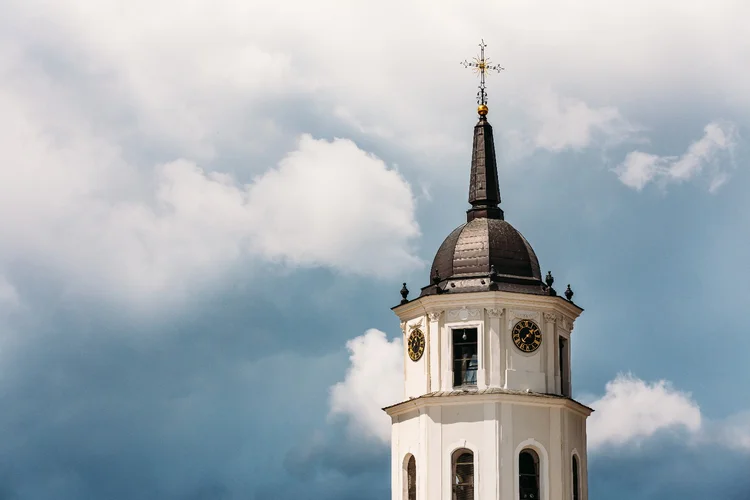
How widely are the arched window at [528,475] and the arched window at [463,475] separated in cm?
243

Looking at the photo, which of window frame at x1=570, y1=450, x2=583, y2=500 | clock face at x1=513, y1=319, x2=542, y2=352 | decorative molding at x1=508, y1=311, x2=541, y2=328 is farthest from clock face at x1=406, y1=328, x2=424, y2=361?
window frame at x1=570, y1=450, x2=583, y2=500

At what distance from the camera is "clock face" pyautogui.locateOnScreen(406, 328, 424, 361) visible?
10756 cm

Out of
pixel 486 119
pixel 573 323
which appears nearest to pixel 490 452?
pixel 573 323

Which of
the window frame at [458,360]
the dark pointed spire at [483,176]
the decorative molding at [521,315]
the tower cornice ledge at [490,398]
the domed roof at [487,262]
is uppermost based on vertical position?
the dark pointed spire at [483,176]

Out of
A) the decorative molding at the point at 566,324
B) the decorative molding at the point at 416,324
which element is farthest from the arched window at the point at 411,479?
the decorative molding at the point at 566,324

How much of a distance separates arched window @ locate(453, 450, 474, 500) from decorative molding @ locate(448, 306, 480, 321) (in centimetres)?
677

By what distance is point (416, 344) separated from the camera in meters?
108

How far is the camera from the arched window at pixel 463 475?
341ft

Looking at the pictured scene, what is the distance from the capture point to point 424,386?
349 ft

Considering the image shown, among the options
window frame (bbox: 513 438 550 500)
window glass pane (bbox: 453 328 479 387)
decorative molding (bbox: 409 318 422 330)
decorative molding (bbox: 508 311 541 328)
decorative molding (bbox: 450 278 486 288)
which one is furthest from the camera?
decorative molding (bbox: 409 318 422 330)

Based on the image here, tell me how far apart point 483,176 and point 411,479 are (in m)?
16.4

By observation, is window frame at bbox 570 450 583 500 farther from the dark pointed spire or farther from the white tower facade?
the dark pointed spire

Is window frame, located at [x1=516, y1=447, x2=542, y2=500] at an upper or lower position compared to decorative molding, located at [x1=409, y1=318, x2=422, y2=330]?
lower

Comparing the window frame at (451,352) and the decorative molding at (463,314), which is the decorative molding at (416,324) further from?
the decorative molding at (463,314)
